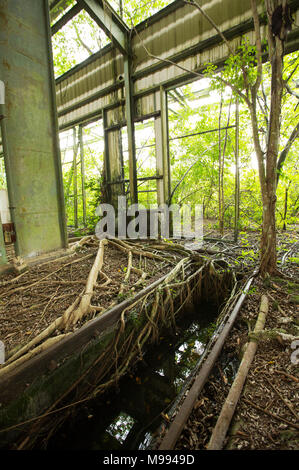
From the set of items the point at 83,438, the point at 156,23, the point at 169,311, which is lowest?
the point at 83,438

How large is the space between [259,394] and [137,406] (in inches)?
58.4

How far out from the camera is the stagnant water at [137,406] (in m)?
2.15

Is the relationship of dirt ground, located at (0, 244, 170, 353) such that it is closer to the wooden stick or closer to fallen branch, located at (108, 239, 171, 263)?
fallen branch, located at (108, 239, 171, 263)

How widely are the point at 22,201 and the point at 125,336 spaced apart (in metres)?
2.96

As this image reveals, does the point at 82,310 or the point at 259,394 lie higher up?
the point at 82,310

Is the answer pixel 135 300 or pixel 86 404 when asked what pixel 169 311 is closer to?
pixel 135 300

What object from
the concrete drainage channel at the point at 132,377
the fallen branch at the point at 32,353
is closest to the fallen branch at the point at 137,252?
the concrete drainage channel at the point at 132,377

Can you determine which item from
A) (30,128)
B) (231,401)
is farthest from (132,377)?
(30,128)

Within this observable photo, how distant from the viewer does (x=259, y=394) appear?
1.78 m

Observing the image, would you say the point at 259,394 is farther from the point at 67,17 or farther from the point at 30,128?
the point at 67,17

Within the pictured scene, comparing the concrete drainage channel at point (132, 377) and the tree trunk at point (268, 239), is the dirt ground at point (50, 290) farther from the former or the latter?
the tree trunk at point (268, 239)

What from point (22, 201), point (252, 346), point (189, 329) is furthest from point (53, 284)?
point (252, 346)

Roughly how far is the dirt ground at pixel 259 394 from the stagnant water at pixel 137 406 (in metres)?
0.85

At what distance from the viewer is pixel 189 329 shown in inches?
154
